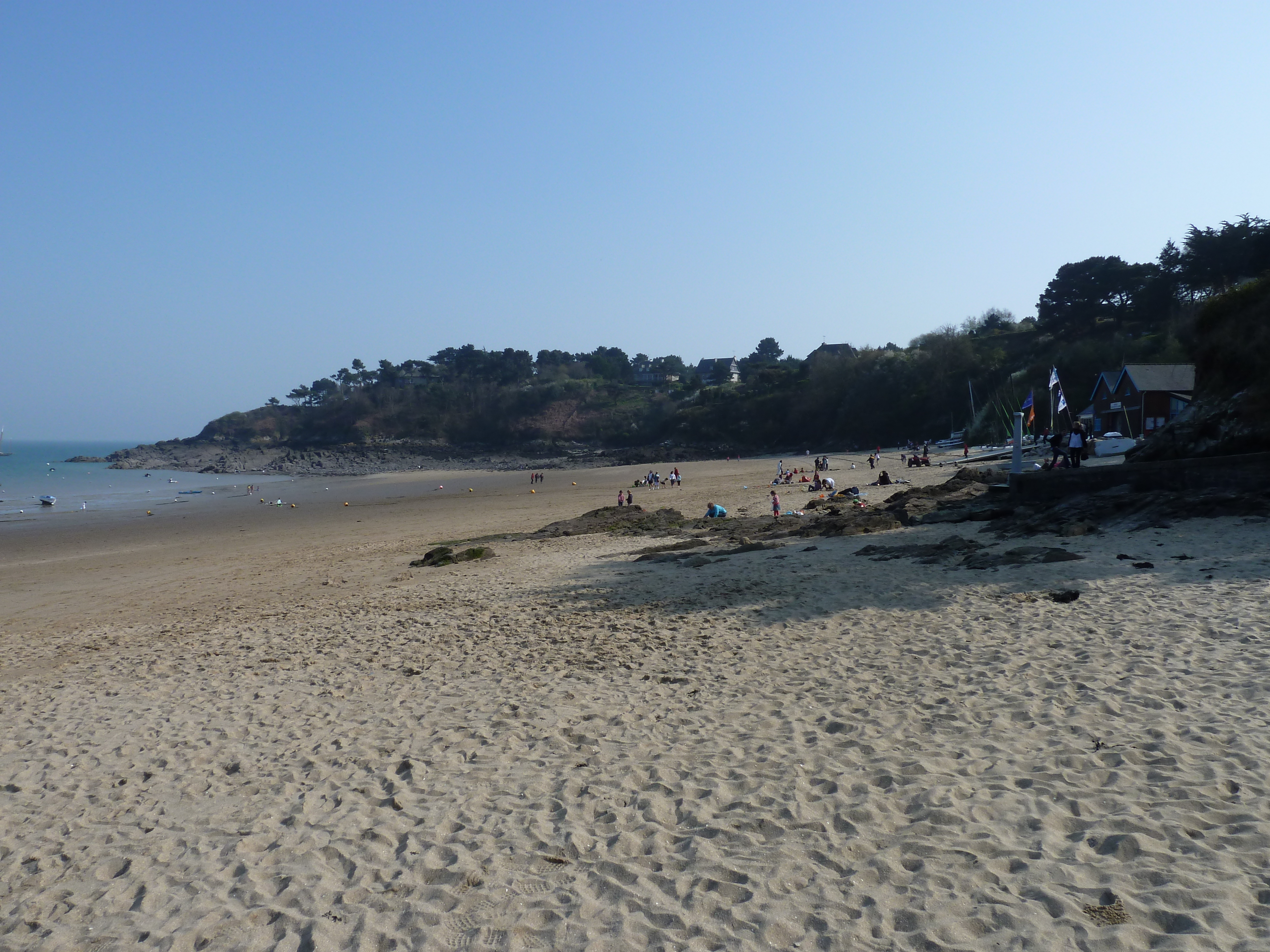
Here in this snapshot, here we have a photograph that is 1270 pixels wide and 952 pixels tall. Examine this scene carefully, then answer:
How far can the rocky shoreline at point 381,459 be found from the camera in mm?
83812

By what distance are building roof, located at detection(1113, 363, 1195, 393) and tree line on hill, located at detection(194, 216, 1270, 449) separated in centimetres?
345

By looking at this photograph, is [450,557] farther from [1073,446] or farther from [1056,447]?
[1073,446]

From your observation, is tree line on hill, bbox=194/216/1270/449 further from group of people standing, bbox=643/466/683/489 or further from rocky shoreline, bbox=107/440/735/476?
group of people standing, bbox=643/466/683/489

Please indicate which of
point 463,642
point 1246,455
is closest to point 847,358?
point 1246,455

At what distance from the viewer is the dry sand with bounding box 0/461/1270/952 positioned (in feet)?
13.4

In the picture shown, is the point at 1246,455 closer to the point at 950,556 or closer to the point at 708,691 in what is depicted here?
the point at 950,556

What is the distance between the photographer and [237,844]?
206 inches

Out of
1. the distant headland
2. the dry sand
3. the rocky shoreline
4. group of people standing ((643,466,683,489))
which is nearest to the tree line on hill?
the distant headland

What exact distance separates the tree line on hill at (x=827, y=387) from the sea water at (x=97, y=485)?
105ft

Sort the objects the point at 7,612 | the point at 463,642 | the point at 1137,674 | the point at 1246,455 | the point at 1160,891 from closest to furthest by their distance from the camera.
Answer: the point at 1160,891
the point at 1137,674
the point at 463,642
the point at 1246,455
the point at 7,612

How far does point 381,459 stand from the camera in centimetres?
9688

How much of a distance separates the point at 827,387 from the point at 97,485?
245 feet

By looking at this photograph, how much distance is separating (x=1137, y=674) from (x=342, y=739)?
6740 millimetres

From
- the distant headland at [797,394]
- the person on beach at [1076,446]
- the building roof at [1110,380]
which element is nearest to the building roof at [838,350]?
the distant headland at [797,394]
